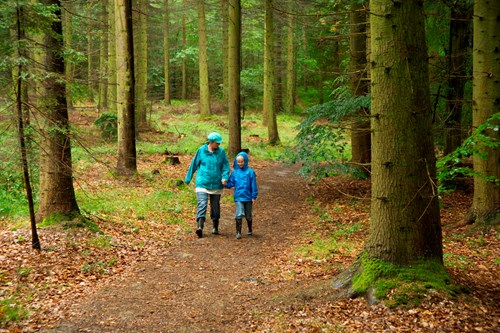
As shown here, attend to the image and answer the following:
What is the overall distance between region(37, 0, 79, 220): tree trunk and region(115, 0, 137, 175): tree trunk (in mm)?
4902

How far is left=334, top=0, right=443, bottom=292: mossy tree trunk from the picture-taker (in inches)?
173

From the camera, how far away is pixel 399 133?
14.6ft

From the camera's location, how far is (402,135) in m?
4.44

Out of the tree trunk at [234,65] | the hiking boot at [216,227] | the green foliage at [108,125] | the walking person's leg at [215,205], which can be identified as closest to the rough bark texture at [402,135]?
the walking person's leg at [215,205]

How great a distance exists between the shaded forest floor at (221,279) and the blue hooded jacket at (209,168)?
3.89ft

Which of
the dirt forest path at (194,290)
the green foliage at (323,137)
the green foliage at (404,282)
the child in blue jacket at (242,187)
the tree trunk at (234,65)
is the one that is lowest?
the dirt forest path at (194,290)

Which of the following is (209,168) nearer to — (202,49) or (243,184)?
(243,184)

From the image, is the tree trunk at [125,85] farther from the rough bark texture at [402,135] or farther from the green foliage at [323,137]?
Answer: the rough bark texture at [402,135]

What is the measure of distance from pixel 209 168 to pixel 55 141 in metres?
3.02

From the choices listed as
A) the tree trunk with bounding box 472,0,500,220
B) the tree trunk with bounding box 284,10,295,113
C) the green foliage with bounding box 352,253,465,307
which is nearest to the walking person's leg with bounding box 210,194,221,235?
the green foliage with bounding box 352,253,465,307

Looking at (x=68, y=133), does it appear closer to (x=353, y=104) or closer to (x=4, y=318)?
(x=4, y=318)

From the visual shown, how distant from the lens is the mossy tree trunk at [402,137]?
4391mm

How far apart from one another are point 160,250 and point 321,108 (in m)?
5.58

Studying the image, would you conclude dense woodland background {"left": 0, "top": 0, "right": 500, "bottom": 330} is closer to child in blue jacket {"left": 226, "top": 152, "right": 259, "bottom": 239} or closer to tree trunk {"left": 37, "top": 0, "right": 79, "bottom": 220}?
tree trunk {"left": 37, "top": 0, "right": 79, "bottom": 220}
